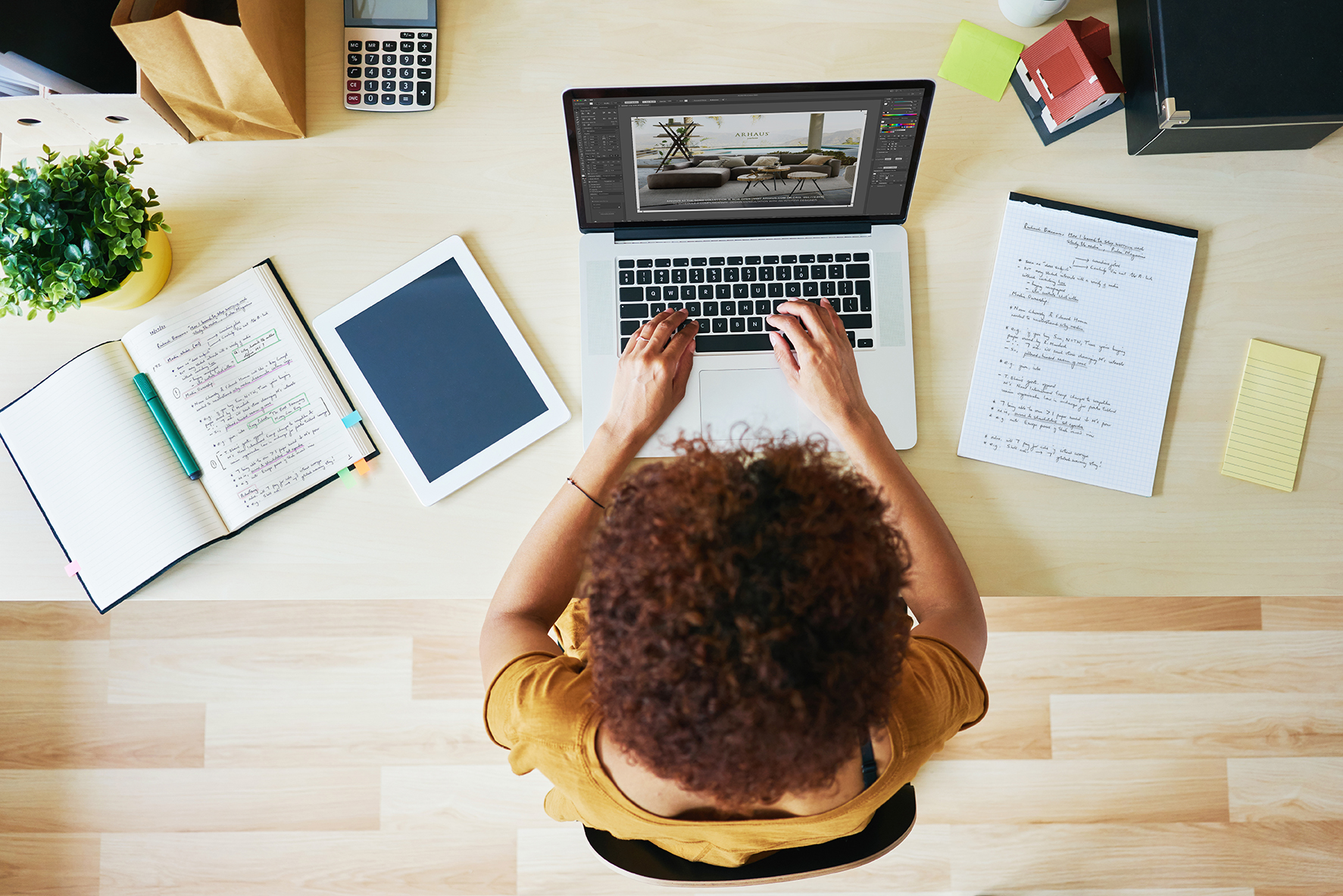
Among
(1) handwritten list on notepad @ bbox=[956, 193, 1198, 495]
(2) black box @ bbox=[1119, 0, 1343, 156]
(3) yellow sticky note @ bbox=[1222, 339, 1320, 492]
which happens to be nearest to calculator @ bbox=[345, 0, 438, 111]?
(1) handwritten list on notepad @ bbox=[956, 193, 1198, 495]

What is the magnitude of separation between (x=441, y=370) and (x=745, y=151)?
17.3 inches

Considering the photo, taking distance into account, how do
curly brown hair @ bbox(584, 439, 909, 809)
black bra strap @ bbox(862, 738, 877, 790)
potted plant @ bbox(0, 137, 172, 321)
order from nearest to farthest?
curly brown hair @ bbox(584, 439, 909, 809)
black bra strap @ bbox(862, 738, 877, 790)
potted plant @ bbox(0, 137, 172, 321)

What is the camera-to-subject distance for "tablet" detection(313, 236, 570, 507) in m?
0.95

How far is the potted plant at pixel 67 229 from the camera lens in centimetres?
85

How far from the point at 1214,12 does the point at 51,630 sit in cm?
213

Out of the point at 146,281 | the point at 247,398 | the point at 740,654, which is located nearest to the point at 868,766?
the point at 740,654

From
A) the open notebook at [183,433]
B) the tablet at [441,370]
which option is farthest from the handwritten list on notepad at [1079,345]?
the open notebook at [183,433]

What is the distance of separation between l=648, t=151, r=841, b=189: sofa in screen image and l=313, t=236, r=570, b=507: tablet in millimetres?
255

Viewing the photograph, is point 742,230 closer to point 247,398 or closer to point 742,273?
point 742,273

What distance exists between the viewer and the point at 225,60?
0.87 metres

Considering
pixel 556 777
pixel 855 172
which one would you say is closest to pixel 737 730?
pixel 556 777

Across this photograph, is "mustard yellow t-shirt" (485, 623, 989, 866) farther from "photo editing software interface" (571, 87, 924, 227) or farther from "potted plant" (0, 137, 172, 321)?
"potted plant" (0, 137, 172, 321)

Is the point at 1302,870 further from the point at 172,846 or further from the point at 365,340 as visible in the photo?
the point at 172,846

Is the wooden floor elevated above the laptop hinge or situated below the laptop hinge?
below
